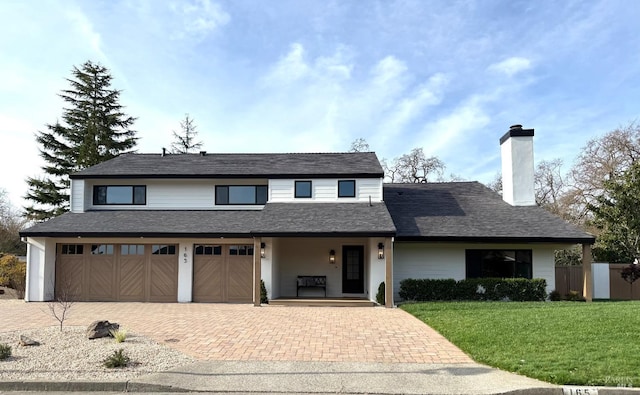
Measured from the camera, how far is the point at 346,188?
18.5m

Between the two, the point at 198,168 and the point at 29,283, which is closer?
the point at 29,283

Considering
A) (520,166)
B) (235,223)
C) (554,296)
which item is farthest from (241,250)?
(520,166)

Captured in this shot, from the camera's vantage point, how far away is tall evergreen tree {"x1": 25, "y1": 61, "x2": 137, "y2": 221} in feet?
108

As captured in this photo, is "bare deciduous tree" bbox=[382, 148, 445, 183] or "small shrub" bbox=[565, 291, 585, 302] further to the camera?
"bare deciduous tree" bbox=[382, 148, 445, 183]

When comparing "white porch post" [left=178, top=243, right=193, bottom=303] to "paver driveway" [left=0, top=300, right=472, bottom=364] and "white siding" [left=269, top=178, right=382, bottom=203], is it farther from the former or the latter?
"white siding" [left=269, top=178, right=382, bottom=203]

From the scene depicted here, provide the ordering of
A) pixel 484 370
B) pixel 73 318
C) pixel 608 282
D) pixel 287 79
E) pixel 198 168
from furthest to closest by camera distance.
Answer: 1. pixel 198 168
2. pixel 608 282
3. pixel 287 79
4. pixel 73 318
5. pixel 484 370

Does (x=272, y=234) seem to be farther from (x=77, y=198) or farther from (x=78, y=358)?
(x=77, y=198)

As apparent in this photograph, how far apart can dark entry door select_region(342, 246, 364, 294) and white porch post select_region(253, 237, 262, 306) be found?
409cm

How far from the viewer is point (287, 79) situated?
15.6m

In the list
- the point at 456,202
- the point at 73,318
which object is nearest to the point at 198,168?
the point at 73,318

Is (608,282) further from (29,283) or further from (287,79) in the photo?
(29,283)

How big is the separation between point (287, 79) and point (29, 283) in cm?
1226

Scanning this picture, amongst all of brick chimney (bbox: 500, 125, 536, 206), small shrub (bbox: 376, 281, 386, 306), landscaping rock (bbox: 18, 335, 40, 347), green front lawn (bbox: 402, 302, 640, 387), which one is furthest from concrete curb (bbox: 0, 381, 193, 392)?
brick chimney (bbox: 500, 125, 536, 206)

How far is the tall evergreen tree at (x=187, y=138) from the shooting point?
4197 centimetres
